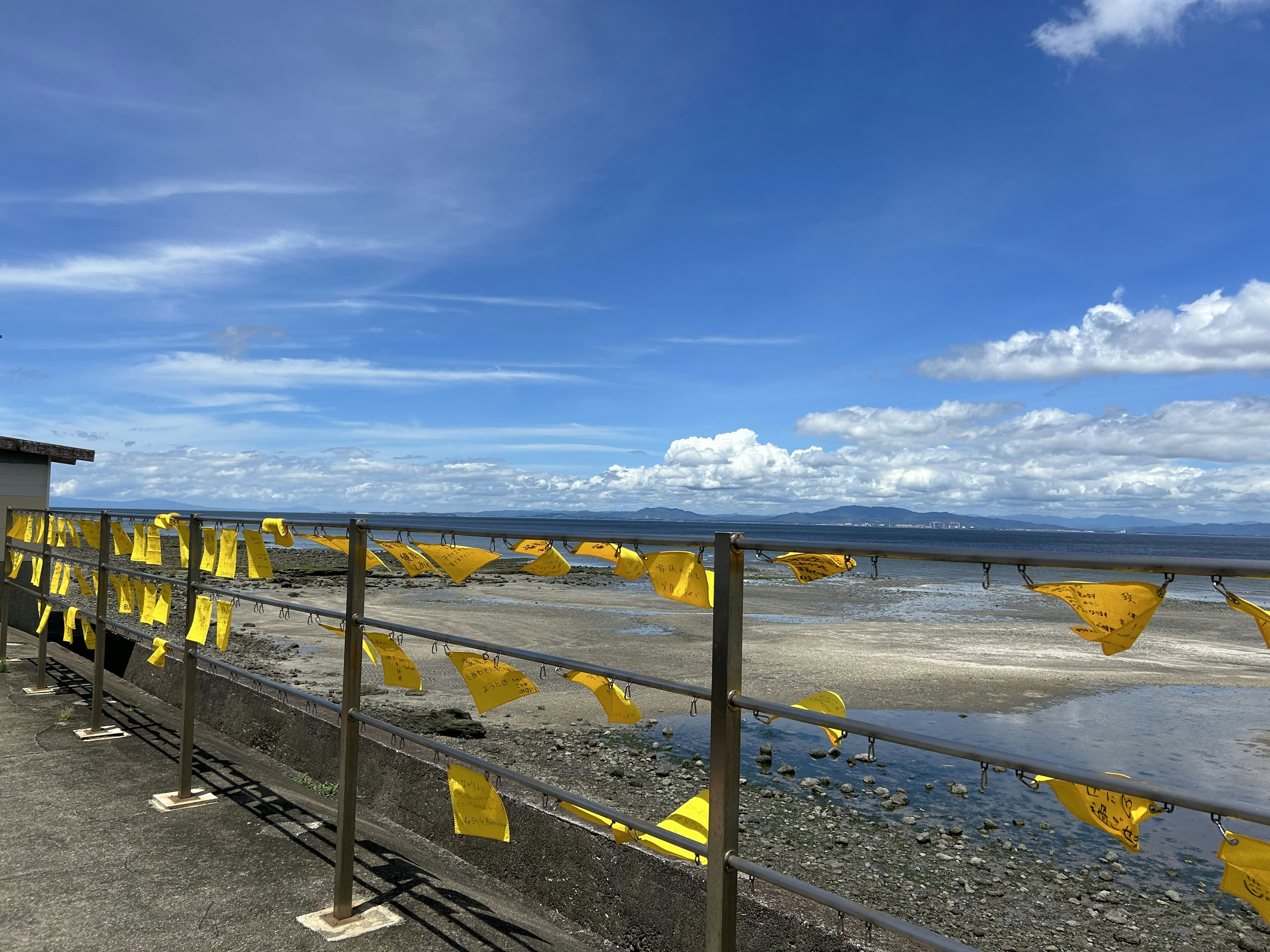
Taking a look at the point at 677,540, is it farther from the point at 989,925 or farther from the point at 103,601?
the point at 103,601

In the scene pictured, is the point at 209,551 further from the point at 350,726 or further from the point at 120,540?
the point at 120,540

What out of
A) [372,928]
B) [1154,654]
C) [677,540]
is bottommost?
[1154,654]

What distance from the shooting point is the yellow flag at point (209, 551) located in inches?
178

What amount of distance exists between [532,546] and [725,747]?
110 cm

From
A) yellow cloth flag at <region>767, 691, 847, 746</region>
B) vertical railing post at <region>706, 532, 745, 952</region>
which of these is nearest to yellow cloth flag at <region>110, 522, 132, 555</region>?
vertical railing post at <region>706, 532, 745, 952</region>

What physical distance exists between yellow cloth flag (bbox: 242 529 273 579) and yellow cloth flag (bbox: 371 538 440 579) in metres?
1.04

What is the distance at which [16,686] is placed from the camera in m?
6.98

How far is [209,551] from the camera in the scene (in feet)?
14.9

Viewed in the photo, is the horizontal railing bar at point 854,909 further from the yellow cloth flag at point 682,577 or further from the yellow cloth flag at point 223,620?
the yellow cloth flag at point 223,620

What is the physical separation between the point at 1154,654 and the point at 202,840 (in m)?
20.2

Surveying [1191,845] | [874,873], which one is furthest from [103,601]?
[1191,845]

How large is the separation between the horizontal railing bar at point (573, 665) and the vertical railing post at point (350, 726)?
8cm

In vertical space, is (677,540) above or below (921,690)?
above

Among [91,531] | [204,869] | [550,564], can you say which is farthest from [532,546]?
[91,531]
